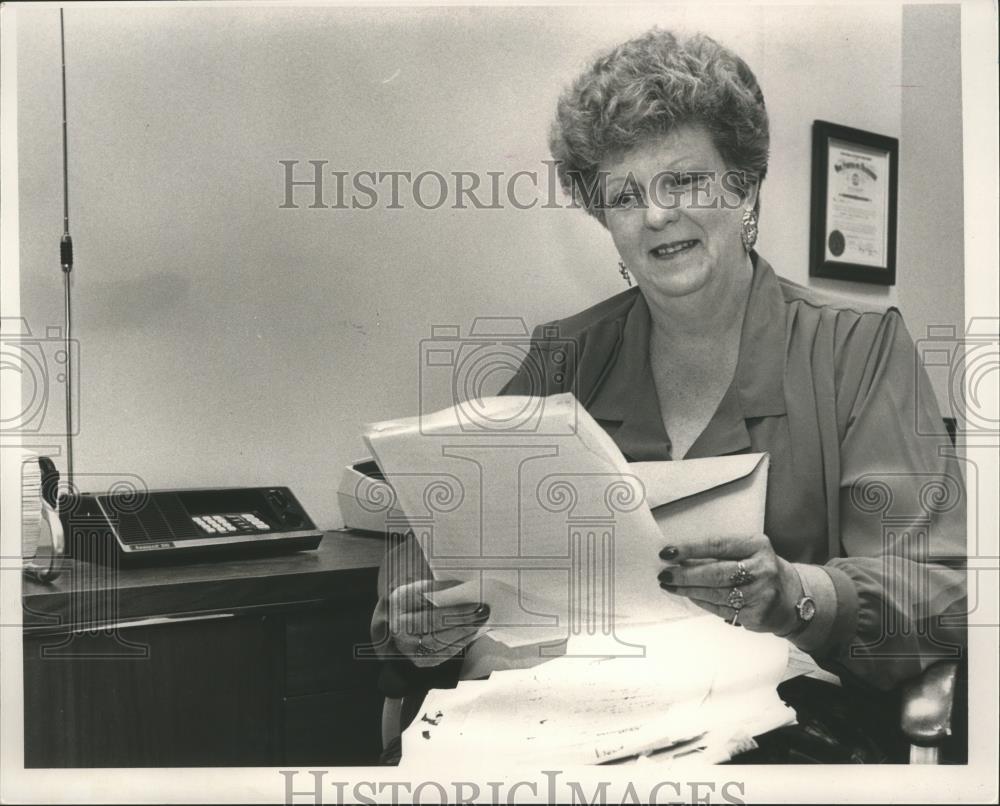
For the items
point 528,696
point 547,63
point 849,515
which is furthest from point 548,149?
point 528,696

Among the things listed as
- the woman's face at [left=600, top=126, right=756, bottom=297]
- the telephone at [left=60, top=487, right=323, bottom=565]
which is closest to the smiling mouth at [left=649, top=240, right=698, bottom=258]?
the woman's face at [left=600, top=126, right=756, bottom=297]

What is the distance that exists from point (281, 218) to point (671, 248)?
574 millimetres

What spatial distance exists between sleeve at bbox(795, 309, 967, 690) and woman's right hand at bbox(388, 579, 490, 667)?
47cm

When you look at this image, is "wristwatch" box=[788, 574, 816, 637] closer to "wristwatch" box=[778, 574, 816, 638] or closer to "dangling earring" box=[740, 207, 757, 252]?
"wristwatch" box=[778, 574, 816, 638]

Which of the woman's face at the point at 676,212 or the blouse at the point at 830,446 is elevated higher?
the woman's face at the point at 676,212

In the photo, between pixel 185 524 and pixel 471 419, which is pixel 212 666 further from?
pixel 471 419

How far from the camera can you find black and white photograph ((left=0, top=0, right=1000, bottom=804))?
4.47 feet

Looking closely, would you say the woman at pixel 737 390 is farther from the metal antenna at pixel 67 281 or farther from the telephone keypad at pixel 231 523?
the metal antenna at pixel 67 281

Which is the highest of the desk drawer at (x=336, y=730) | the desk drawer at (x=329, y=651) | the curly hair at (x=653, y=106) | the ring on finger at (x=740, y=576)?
the curly hair at (x=653, y=106)

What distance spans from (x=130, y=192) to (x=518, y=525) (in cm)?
74

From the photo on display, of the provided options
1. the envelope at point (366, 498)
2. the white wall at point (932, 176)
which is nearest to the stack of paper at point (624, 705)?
the envelope at point (366, 498)

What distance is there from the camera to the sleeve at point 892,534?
1.36 metres

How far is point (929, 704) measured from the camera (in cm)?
138

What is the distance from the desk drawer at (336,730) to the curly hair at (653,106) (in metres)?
0.79
